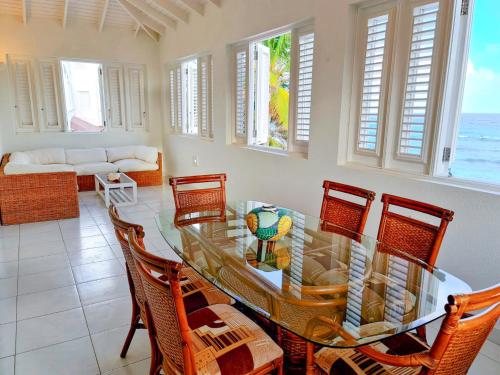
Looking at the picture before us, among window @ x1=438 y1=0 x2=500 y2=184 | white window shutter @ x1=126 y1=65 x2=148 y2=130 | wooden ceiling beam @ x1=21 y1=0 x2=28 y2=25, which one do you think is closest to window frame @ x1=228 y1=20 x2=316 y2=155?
window @ x1=438 y1=0 x2=500 y2=184

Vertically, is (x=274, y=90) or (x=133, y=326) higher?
(x=274, y=90)

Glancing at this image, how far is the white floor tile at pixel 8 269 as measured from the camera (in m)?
2.98

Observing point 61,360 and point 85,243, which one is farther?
point 85,243

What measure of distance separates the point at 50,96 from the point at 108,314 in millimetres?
5398

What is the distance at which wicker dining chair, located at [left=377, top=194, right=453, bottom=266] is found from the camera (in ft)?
5.87

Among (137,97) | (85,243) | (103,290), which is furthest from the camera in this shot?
(137,97)

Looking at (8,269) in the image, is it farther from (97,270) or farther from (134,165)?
(134,165)

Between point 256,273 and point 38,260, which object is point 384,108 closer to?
point 256,273

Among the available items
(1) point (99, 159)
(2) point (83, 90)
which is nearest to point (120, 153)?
(1) point (99, 159)

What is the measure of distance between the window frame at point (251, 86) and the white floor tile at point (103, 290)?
209cm

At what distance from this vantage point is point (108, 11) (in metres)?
6.13

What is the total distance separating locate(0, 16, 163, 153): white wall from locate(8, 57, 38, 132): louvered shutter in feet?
0.35

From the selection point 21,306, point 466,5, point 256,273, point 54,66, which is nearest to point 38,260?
point 21,306

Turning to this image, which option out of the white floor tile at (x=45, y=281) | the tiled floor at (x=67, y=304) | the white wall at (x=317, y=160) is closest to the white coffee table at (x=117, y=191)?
the tiled floor at (x=67, y=304)
